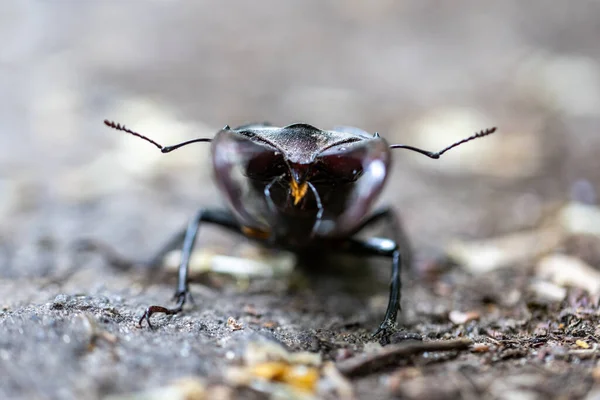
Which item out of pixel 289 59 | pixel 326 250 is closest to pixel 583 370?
pixel 326 250

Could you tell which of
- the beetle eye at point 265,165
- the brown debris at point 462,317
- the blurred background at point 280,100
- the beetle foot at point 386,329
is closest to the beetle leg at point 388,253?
the beetle foot at point 386,329

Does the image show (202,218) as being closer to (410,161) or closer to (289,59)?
(410,161)

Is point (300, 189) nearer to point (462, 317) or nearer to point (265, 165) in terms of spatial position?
point (265, 165)

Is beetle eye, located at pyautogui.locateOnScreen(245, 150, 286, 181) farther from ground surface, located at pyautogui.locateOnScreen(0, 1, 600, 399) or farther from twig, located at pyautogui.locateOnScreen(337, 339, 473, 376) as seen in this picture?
twig, located at pyautogui.locateOnScreen(337, 339, 473, 376)

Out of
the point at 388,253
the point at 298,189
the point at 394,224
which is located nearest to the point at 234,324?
the point at 298,189

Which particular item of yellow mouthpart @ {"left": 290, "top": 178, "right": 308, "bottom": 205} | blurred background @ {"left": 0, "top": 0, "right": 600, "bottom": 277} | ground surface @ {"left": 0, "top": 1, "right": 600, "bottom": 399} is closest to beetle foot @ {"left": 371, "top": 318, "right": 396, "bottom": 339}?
ground surface @ {"left": 0, "top": 1, "right": 600, "bottom": 399}
